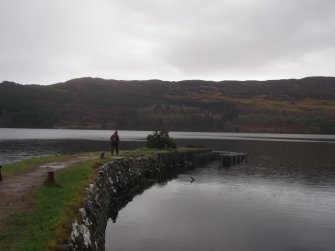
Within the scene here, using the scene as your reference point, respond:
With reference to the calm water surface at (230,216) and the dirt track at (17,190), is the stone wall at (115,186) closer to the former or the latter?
the calm water surface at (230,216)

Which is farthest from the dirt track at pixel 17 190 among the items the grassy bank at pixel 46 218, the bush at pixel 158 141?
the bush at pixel 158 141

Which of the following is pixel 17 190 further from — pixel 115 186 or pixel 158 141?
pixel 158 141

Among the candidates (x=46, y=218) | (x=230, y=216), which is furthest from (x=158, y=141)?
(x=46, y=218)

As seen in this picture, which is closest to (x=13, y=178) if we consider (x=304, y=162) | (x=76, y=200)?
(x=76, y=200)

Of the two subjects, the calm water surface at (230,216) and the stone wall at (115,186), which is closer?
the stone wall at (115,186)

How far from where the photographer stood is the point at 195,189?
38.2 m

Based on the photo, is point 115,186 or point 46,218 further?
point 115,186

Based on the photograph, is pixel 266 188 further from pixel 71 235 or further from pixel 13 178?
pixel 71 235

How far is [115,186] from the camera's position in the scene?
33812mm

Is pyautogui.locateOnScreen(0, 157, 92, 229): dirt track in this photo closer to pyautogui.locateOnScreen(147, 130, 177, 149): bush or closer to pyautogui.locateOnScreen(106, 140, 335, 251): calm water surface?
pyautogui.locateOnScreen(106, 140, 335, 251): calm water surface

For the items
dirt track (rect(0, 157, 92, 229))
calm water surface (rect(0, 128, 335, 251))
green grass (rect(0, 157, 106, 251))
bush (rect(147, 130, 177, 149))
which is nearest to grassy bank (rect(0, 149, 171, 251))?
green grass (rect(0, 157, 106, 251))

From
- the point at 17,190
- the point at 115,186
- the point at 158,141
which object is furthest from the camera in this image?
the point at 158,141

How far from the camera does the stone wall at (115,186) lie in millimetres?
15959

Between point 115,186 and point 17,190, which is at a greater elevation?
point 17,190
